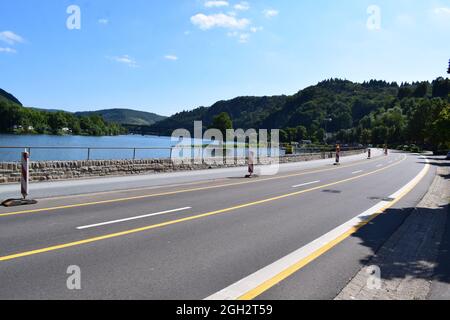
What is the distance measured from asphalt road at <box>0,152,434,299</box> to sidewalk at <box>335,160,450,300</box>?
236mm

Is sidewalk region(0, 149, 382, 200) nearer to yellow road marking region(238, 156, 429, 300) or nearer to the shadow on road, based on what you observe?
yellow road marking region(238, 156, 429, 300)

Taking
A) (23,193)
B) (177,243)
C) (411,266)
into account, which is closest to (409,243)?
(411,266)

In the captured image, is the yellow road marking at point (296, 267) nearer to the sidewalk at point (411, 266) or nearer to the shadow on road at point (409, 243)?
the shadow on road at point (409, 243)

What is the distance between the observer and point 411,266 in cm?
624

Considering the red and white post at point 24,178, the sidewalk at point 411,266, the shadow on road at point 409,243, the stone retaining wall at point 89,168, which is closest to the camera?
the sidewalk at point 411,266

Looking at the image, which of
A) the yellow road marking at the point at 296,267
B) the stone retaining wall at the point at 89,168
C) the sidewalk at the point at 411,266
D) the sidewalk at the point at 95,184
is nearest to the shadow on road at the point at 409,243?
the sidewalk at the point at 411,266

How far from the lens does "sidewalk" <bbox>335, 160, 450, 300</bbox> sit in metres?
5.08

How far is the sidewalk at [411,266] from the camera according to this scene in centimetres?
508

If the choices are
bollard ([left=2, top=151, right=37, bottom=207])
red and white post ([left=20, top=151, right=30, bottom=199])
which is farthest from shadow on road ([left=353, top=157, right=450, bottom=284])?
red and white post ([left=20, top=151, right=30, bottom=199])

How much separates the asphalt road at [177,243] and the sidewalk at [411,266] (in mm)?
236
